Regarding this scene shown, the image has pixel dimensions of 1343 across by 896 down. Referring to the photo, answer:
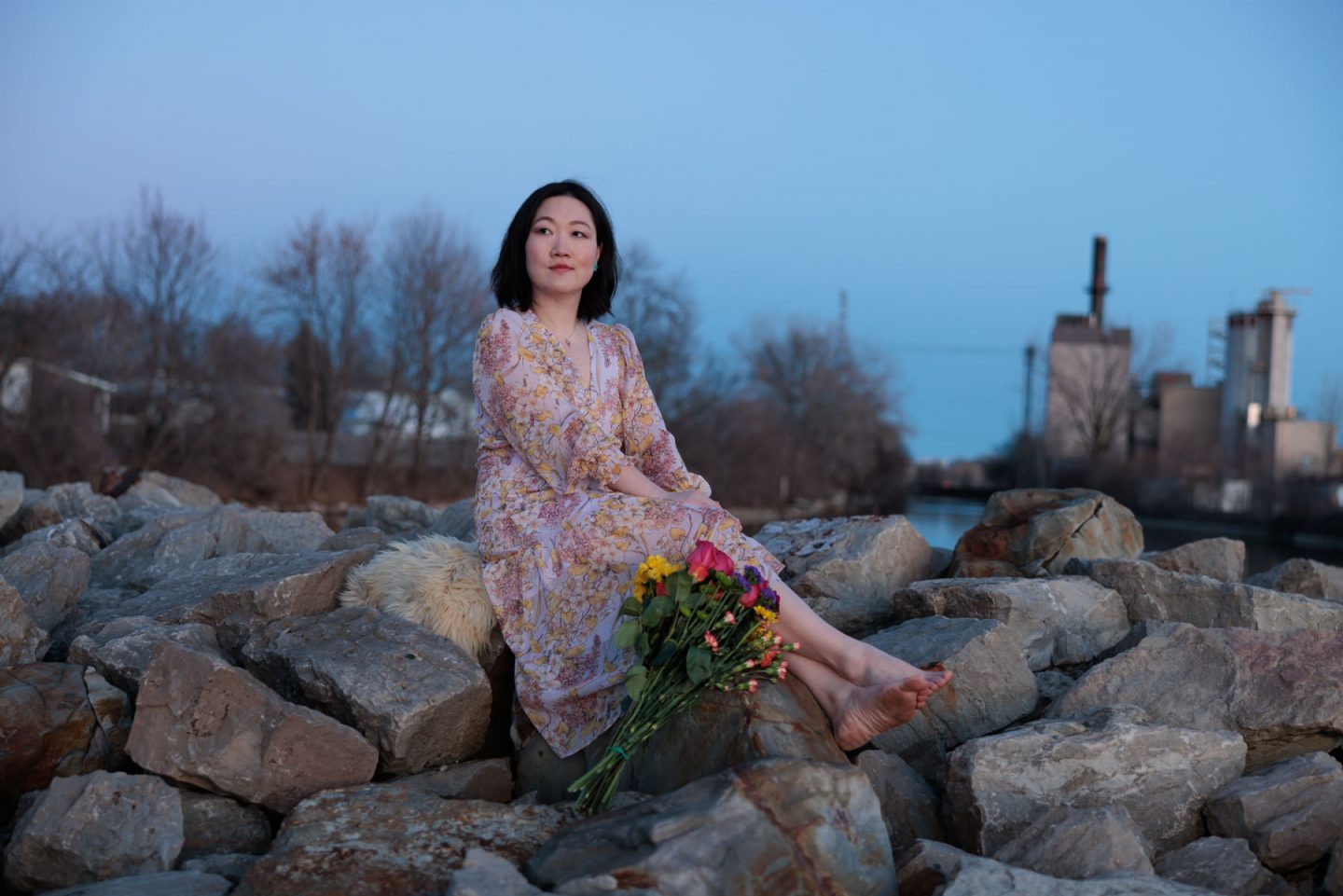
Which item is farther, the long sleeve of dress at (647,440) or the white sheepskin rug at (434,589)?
the long sleeve of dress at (647,440)

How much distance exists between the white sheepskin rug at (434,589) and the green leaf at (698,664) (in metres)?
1.07

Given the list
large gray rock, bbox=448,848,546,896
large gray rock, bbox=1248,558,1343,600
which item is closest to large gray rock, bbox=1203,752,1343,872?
large gray rock, bbox=448,848,546,896

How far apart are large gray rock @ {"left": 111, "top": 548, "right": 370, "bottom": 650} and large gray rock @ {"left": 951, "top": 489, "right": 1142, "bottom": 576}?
2766mm

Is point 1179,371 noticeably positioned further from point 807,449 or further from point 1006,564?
point 1006,564

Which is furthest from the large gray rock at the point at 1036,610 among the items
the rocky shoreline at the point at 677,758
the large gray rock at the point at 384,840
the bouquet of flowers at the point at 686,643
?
the large gray rock at the point at 384,840

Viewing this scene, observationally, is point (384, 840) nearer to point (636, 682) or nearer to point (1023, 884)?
point (636, 682)

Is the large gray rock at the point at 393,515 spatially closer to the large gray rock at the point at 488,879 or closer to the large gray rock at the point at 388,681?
the large gray rock at the point at 388,681

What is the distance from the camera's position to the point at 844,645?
11.0ft

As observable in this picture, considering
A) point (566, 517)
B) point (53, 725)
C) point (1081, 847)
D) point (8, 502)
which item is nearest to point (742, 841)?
point (1081, 847)

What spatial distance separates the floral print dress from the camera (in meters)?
3.56

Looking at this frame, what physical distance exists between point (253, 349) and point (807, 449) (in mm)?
20843

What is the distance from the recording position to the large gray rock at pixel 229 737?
Result: 334 centimetres

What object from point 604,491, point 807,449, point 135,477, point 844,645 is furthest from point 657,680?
point 807,449

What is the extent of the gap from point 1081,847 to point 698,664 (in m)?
1.05
